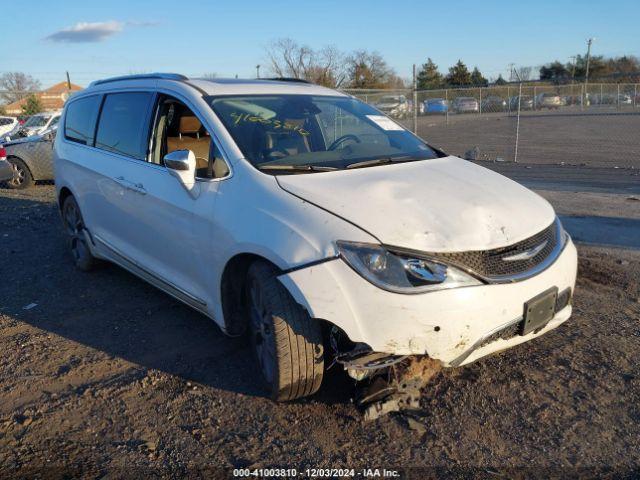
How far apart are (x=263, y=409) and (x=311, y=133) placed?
6.52ft

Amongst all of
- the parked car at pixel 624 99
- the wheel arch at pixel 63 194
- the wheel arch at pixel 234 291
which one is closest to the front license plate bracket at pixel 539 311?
the wheel arch at pixel 234 291

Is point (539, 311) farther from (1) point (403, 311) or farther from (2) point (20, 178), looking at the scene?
(2) point (20, 178)

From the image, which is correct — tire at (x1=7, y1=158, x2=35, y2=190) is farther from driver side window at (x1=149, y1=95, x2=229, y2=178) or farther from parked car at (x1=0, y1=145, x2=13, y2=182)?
driver side window at (x1=149, y1=95, x2=229, y2=178)

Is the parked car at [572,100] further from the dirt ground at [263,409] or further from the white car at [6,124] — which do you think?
the dirt ground at [263,409]

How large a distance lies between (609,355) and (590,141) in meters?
16.6

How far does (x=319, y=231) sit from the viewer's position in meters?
2.95

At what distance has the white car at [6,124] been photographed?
2403 cm

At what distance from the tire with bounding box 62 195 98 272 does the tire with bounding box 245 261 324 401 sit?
118 inches

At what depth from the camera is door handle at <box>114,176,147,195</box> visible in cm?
423

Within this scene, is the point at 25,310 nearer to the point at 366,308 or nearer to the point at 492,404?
the point at 366,308

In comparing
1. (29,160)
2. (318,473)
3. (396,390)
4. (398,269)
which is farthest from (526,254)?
(29,160)

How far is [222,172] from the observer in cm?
358

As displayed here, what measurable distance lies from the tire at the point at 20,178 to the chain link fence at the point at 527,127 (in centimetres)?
889

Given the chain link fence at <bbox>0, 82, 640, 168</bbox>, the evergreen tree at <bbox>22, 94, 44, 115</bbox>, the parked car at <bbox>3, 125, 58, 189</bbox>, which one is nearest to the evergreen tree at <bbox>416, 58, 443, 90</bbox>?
the chain link fence at <bbox>0, 82, 640, 168</bbox>
